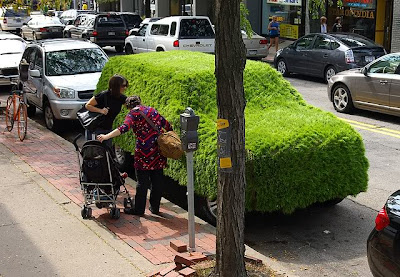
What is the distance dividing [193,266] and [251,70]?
3886mm

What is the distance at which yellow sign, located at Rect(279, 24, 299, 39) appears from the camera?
31078mm

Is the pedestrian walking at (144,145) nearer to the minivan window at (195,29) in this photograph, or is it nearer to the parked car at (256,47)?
the minivan window at (195,29)

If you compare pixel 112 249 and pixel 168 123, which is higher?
pixel 168 123

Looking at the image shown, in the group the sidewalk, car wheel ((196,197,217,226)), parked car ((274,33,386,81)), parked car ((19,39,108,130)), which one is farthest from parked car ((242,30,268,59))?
car wheel ((196,197,217,226))

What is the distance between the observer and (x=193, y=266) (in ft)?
19.4

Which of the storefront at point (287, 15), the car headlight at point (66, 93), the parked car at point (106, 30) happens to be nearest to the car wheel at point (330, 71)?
the car headlight at point (66, 93)

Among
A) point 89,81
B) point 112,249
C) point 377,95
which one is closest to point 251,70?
point 112,249

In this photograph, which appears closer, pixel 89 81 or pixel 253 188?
pixel 253 188

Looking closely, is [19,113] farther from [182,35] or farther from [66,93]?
[182,35]

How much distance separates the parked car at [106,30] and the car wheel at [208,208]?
23307 millimetres

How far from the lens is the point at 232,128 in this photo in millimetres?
5422

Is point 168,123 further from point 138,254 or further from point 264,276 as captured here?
point 264,276

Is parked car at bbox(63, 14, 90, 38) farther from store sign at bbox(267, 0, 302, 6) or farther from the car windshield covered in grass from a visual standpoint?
the car windshield covered in grass

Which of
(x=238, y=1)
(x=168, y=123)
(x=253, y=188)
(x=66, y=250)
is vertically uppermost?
(x=238, y=1)
